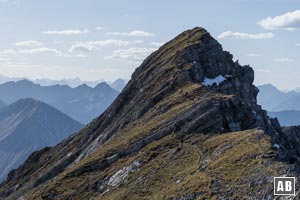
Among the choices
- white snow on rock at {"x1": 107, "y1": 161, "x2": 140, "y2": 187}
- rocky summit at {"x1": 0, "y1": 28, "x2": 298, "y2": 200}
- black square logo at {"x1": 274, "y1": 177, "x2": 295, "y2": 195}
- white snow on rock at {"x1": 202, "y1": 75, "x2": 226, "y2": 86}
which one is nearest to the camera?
black square logo at {"x1": 274, "y1": 177, "x2": 295, "y2": 195}

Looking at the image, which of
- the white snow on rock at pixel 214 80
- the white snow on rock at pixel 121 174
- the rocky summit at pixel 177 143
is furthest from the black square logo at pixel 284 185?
the white snow on rock at pixel 214 80

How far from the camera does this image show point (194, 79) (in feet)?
402

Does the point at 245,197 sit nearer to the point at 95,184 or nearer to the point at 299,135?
the point at 95,184

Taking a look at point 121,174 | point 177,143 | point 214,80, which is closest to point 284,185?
point 177,143

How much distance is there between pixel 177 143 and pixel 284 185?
36.1m

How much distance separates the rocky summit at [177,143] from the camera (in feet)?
221

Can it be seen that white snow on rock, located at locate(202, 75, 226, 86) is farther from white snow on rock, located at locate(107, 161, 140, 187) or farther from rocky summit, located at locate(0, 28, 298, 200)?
white snow on rock, located at locate(107, 161, 140, 187)

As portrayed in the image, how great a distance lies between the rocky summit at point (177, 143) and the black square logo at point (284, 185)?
99cm

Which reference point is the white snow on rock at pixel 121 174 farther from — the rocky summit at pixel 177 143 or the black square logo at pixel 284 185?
the black square logo at pixel 284 185

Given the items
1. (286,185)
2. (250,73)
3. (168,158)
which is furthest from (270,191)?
(250,73)

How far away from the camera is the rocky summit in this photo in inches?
2655

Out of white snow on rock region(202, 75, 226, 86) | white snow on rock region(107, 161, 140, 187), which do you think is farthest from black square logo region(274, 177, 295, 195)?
white snow on rock region(202, 75, 226, 86)

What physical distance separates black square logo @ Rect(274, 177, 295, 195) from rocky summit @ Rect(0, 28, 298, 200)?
0.99 metres

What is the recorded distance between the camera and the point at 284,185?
55594 millimetres
